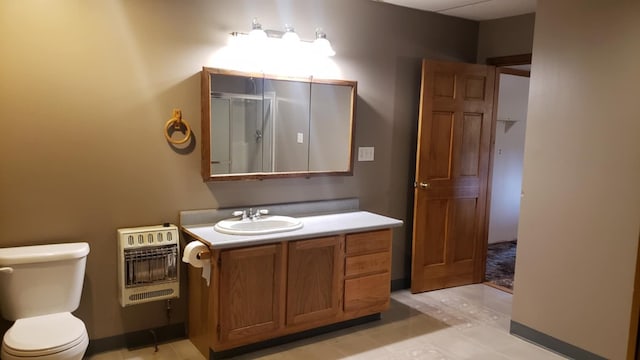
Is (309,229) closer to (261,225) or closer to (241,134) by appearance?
(261,225)

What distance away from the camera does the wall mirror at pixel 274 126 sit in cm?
307

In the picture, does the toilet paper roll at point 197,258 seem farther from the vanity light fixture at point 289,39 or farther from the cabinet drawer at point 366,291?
the vanity light fixture at point 289,39

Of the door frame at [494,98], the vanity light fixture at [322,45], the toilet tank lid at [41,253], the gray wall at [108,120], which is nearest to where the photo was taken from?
the toilet tank lid at [41,253]

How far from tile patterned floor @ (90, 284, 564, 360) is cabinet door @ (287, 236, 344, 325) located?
0.20 m

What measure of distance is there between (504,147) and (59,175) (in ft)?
15.6

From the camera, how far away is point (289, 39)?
3191 mm

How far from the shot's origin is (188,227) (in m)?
3.02

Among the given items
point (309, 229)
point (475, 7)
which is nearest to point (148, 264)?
point (309, 229)

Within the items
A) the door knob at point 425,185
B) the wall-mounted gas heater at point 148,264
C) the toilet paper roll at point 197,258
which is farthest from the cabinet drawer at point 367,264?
the wall-mounted gas heater at point 148,264

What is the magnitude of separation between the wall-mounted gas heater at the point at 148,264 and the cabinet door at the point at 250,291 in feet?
1.32

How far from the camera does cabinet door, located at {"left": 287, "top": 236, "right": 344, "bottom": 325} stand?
9.75 feet

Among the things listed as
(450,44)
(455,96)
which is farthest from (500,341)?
(450,44)

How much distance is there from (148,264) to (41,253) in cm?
56

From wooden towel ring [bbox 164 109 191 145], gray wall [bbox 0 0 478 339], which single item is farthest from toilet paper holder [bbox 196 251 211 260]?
wooden towel ring [bbox 164 109 191 145]
